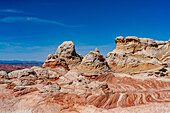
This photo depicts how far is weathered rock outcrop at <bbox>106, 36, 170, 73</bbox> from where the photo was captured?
29312 millimetres

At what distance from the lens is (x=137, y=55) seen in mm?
30625

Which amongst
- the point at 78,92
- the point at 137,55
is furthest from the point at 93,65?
the point at 137,55

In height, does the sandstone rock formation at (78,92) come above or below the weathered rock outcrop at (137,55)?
below

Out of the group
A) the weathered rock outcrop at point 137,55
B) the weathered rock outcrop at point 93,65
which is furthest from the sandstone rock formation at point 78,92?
the weathered rock outcrop at point 137,55

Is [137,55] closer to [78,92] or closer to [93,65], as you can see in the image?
[93,65]

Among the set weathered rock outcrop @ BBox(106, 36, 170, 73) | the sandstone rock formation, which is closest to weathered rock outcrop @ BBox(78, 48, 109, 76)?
the sandstone rock formation

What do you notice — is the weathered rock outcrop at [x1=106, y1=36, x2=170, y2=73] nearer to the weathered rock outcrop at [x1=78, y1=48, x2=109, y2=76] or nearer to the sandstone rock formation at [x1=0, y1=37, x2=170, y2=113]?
the weathered rock outcrop at [x1=78, y1=48, x2=109, y2=76]

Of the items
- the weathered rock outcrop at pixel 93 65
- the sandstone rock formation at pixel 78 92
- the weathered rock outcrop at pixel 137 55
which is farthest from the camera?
the weathered rock outcrop at pixel 137 55

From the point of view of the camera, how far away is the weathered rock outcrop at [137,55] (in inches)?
1154

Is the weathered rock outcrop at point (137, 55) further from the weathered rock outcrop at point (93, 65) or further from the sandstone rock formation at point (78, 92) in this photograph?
the sandstone rock formation at point (78, 92)

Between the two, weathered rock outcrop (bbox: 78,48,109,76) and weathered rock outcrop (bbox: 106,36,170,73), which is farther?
weathered rock outcrop (bbox: 106,36,170,73)

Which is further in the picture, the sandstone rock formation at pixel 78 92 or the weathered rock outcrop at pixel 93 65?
the weathered rock outcrop at pixel 93 65

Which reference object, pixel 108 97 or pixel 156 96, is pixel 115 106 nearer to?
pixel 108 97

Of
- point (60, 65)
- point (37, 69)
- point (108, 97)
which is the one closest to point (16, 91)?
point (37, 69)
